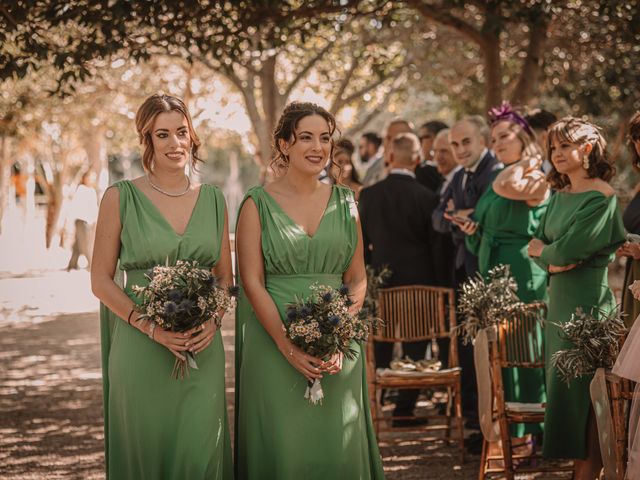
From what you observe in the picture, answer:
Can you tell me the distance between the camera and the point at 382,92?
25.2 m

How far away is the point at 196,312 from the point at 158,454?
31.2 inches

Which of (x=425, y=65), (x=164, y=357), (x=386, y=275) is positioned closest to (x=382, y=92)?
(x=425, y=65)

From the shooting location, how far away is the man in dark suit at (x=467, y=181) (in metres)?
8.12

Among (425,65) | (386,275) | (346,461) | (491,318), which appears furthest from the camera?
(425,65)

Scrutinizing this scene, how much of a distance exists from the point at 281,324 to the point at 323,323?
1.14 ft

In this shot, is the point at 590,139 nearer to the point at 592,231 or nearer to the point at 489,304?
the point at 592,231

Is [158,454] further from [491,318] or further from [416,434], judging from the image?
[416,434]

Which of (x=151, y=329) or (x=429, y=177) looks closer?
(x=151, y=329)

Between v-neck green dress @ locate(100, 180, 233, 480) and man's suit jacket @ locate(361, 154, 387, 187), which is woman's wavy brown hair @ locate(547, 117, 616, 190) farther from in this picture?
man's suit jacket @ locate(361, 154, 387, 187)

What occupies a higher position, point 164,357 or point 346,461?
point 164,357

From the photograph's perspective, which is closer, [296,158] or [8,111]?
[296,158]

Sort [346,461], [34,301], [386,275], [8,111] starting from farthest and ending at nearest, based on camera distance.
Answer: [8,111], [34,301], [386,275], [346,461]

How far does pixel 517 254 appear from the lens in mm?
7312

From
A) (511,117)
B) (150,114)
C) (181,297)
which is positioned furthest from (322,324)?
(511,117)
